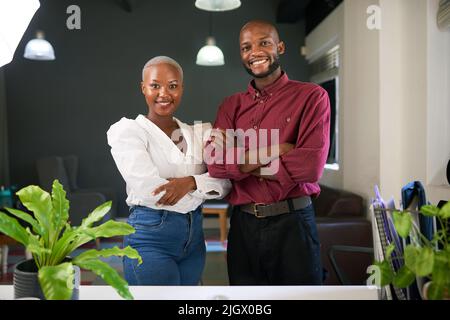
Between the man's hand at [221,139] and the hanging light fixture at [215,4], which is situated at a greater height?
the hanging light fixture at [215,4]

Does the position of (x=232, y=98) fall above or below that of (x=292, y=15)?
below

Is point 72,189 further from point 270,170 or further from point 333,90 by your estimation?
point 270,170

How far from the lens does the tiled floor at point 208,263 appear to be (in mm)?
3682

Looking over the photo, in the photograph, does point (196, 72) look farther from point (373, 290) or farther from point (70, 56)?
point (373, 290)

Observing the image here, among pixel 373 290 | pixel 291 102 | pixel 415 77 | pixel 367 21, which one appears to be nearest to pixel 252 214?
pixel 291 102

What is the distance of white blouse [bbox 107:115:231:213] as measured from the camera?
146 cm

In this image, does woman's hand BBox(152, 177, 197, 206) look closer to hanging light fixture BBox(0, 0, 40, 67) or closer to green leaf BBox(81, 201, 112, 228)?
green leaf BBox(81, 201, 112, 228)

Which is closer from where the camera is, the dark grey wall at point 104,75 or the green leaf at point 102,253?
the green leaf at point 102,253

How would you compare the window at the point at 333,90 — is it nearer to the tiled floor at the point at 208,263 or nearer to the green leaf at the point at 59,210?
the tiled floor at the point at 208,263

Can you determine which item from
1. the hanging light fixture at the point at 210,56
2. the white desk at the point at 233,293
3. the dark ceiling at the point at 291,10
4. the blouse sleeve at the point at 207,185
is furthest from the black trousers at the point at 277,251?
the dark ceiling at the point at 291,10

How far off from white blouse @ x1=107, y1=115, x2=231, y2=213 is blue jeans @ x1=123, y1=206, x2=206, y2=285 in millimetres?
32

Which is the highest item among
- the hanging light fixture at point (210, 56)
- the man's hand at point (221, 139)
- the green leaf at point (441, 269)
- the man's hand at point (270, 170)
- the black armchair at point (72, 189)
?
the hanging light fixture at point (210, 56)
